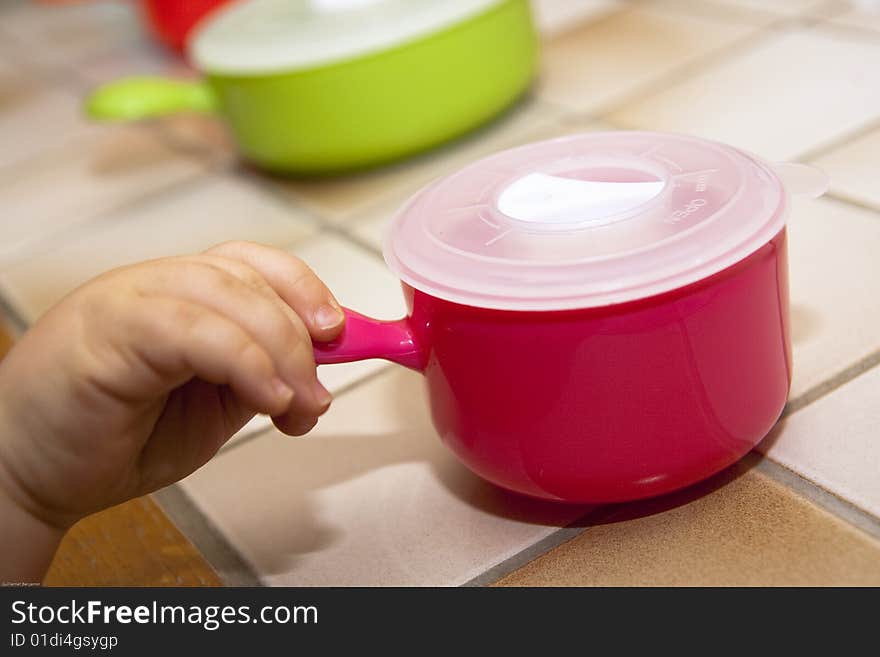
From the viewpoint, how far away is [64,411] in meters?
0.46

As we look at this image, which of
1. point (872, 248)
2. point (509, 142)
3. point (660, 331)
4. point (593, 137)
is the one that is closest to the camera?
point (660, 331)

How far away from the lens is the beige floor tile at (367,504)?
0.52m

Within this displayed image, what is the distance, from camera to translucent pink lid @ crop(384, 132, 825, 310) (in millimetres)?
439

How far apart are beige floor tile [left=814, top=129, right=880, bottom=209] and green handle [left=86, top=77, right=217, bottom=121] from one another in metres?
0.56

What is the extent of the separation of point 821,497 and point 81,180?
88 centimetres

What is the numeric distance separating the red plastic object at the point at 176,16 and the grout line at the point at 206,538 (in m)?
0.96

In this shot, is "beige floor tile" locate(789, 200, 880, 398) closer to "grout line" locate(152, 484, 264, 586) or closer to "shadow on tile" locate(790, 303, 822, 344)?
"shadow on tile" locate(790, 303, 822, 344)

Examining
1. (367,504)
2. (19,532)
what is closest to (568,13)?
(367,504)

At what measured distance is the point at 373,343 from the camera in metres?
A: 0.51

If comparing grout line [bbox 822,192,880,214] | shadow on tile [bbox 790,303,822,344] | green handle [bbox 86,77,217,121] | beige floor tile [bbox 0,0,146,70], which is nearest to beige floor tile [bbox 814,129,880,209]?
grout line [bbox 822,192,880,214]

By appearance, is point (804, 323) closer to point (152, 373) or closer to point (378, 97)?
point (152, 373)
